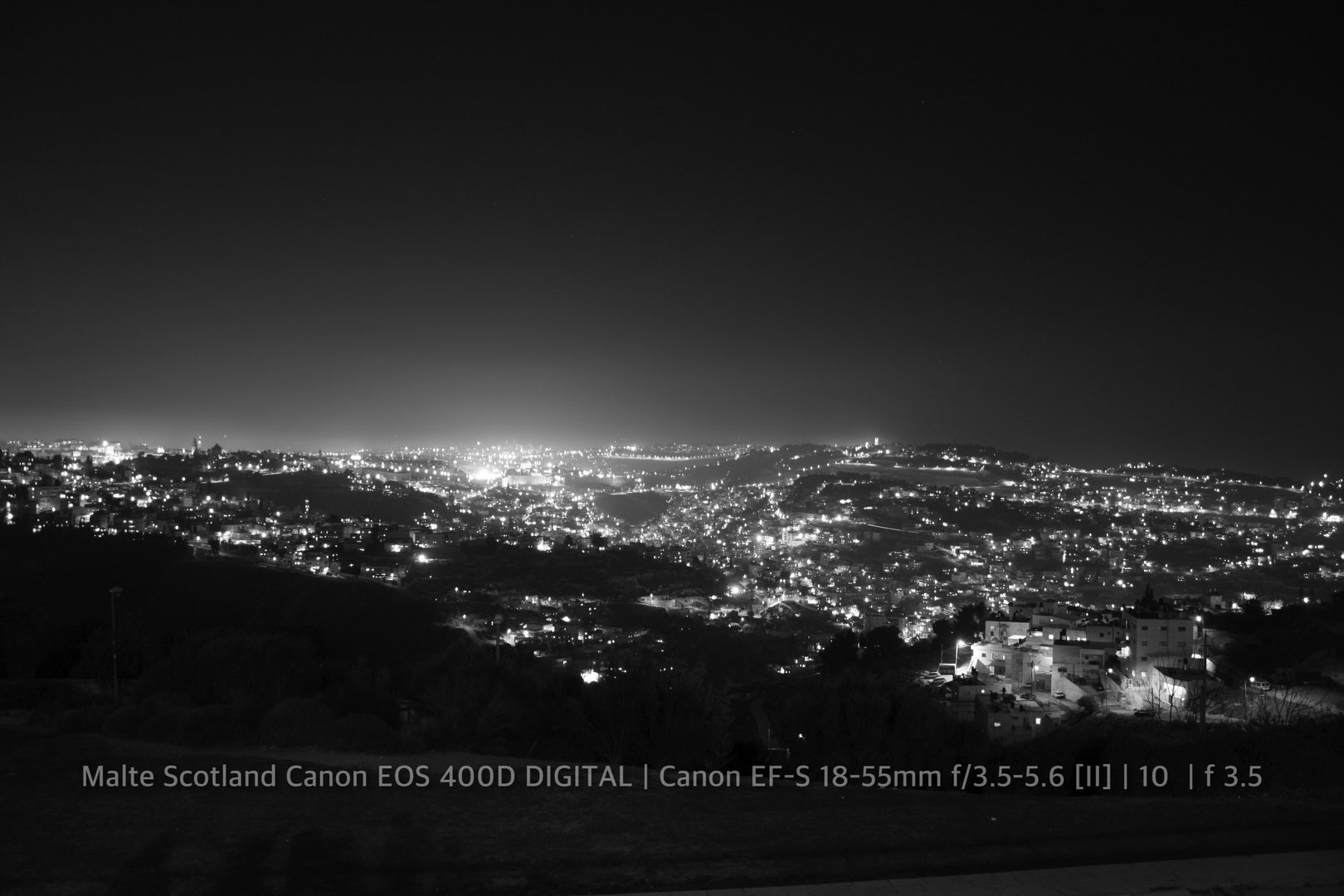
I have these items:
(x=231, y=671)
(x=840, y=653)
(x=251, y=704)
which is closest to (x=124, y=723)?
(x=251, y=704)

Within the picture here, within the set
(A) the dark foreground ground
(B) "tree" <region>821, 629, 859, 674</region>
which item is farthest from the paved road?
(B) "tree" <region>821, 629, 859, 674</region>

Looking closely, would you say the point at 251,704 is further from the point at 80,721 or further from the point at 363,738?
the point at 80,721

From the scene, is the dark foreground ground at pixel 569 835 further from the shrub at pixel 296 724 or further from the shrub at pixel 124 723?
the shrub at pixel 124 723

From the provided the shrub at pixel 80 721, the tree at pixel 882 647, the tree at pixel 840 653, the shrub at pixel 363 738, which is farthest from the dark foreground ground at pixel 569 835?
the tree at pixel 882 647

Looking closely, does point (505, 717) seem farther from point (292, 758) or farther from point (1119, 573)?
point (1119, 573)

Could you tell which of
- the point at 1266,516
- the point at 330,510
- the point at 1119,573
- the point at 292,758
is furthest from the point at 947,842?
the point at 1266,516
